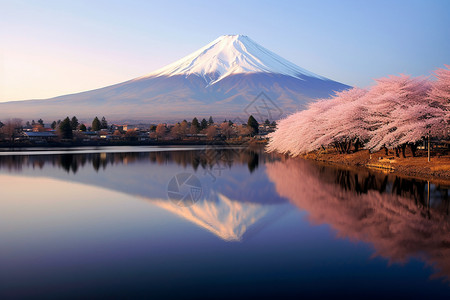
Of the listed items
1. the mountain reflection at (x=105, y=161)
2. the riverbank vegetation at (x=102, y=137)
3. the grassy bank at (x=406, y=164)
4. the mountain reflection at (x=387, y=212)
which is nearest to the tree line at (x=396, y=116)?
the grassy bank at (x=406, y=164)

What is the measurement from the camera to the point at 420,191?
49.0 feet

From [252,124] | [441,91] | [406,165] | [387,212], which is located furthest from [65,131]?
[387,212]

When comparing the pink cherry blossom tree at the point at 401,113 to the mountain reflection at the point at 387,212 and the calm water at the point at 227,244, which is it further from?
the calm water at the point at 227,244

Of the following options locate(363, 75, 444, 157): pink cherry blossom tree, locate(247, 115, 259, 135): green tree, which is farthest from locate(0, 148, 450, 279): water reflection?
locate(247, 115, 259, 135): green tree

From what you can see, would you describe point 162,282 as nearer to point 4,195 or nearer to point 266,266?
point 266,266

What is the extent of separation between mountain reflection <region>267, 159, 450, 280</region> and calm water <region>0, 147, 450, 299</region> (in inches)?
1.5

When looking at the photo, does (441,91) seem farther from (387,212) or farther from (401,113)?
(387,212)

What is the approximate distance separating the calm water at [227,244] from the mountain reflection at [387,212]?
4 cm

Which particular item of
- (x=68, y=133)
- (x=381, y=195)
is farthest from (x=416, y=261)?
(x=68, y=133)

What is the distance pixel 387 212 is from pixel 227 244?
18.0ft

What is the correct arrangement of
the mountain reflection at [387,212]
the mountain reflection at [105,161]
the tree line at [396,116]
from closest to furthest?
1. the mountain reflection at [387,212]
2. the tree line at [396,116]
3. the mountain reflection at [105,161]

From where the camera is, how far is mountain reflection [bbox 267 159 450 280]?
769cm

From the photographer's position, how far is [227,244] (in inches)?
323

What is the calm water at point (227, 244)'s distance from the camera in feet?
19.1
